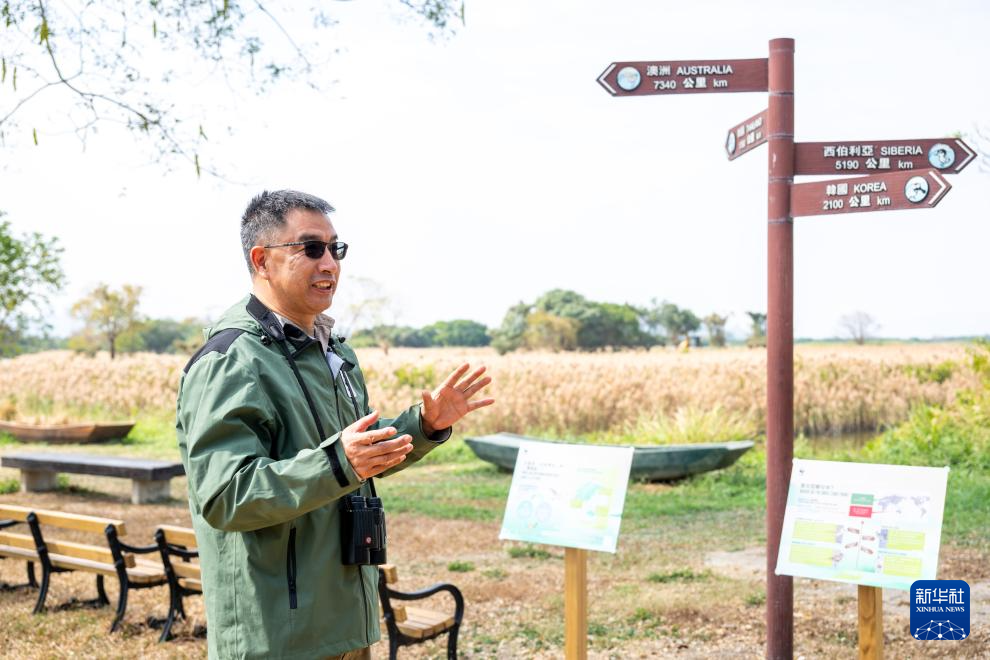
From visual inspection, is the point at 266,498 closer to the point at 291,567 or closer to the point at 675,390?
the point at 291,567

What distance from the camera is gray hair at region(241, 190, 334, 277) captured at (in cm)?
255

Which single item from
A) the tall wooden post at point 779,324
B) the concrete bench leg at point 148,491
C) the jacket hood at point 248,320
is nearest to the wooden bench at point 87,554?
the tall wooden post at point 779,324

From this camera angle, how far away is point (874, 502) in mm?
3645

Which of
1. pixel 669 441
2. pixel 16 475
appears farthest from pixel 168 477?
pixel 669 441

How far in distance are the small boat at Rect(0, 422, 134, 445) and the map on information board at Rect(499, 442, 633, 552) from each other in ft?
45.2

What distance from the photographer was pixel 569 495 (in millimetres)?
4203

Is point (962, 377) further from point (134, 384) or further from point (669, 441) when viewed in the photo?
point (134, 384)

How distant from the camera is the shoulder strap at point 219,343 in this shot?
233 cm

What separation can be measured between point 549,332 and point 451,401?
39165 millimetres

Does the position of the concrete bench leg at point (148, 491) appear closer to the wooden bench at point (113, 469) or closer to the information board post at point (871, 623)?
the wooden bench at point (113, 469)

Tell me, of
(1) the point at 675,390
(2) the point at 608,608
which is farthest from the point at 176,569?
(1) the point at 675,390

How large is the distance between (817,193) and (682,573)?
3.36 metres

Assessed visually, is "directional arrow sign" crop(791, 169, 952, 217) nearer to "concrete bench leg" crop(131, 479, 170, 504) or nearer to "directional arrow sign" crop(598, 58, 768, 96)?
"directional arrow sign" crop(598, 58, 768, 96)

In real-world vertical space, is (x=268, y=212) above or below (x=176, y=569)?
above
